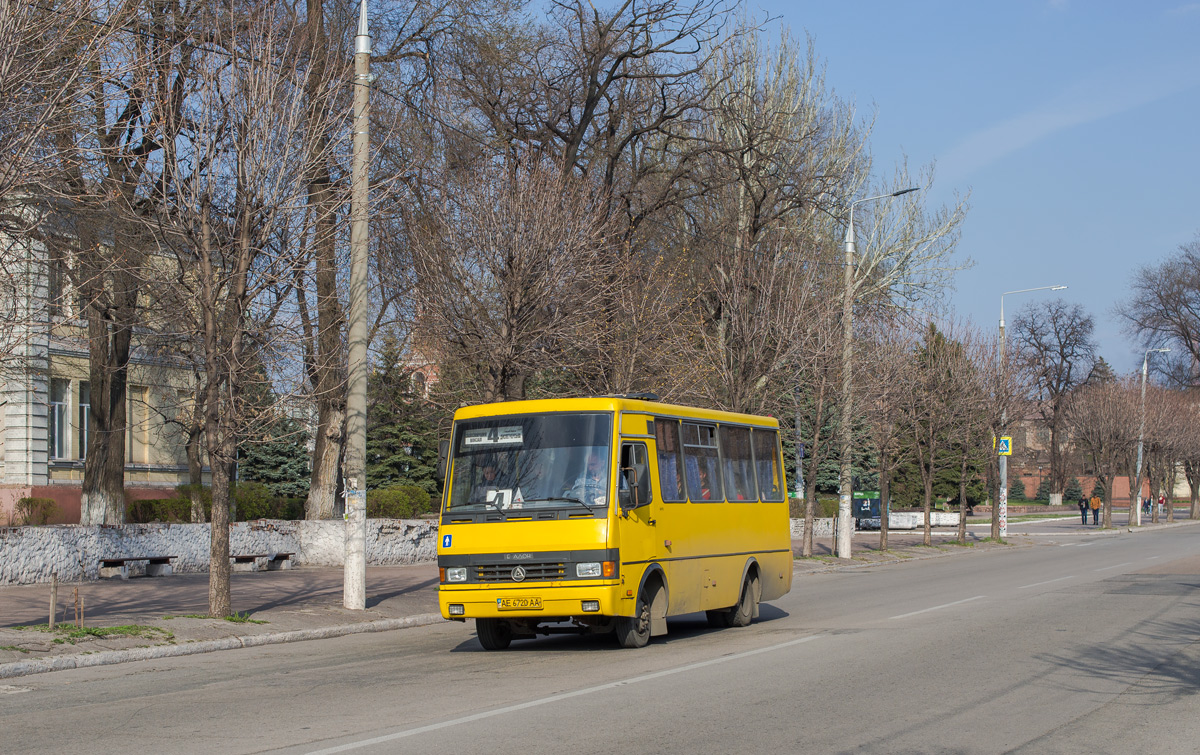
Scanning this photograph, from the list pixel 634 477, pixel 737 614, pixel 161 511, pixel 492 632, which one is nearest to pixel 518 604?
pixel 492 632

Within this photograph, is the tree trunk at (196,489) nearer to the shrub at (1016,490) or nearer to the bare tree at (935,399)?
the bare tree at (935,399)

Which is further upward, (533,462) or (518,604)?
(533,462)

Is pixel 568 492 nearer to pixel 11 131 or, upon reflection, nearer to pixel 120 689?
pixel 120 689

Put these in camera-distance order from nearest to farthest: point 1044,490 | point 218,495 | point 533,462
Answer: point 533,462, point 218,495, point 1044,490

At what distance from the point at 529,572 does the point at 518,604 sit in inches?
14.7

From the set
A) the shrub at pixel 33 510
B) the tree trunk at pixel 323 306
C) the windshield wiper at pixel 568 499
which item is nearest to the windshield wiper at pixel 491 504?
the windshield wiper at pixel 568 499

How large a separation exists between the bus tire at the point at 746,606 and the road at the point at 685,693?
1.47 ft

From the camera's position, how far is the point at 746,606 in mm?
16609

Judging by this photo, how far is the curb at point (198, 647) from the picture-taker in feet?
39.0

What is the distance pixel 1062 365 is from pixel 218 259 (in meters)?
88.3

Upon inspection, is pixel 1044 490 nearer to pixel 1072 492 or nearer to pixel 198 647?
pixel 1072 492

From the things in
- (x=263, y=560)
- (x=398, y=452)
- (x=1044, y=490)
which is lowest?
(x=1044, y=490)

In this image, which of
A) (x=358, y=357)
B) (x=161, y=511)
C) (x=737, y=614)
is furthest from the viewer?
(x=161, y=511)

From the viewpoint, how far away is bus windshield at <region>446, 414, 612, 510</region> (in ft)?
43.1
